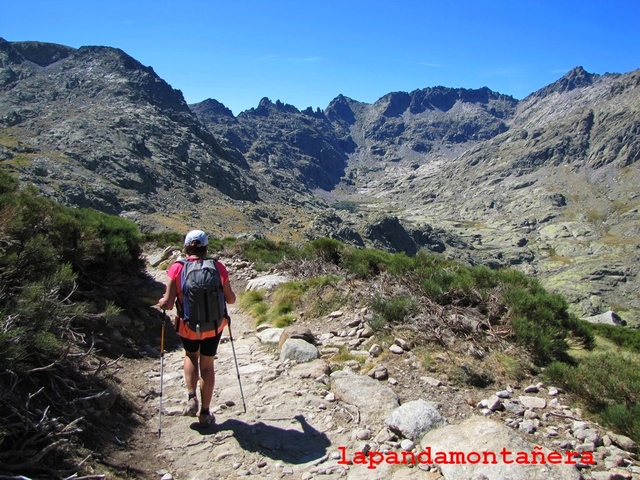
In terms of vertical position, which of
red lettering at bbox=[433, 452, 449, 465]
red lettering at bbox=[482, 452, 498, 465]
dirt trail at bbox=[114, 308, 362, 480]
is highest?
red lettering at bbox=[482, 452, 498, 465]

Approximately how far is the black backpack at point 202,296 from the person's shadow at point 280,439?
4.39ft

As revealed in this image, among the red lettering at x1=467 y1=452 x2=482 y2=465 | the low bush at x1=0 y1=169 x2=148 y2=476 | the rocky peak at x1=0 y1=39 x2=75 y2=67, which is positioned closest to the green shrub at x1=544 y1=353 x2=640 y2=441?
the red lettering at x1=467 y1=452 x2=482 y2=465

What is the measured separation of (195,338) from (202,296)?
591 mm

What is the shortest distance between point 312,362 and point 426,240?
140m

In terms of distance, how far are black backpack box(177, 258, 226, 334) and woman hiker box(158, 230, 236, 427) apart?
0.36ft

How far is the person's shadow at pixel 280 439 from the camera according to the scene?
15.2 feet

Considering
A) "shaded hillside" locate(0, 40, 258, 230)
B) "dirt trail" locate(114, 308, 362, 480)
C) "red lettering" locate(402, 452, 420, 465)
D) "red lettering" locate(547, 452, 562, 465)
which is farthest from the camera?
"shaded hillside" locate(0, 40, 258, 230)

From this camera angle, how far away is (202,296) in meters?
5.05

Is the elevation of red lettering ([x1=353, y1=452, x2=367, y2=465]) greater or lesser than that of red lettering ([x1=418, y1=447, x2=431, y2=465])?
lesser

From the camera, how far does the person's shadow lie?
4.64m

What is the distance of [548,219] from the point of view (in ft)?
612

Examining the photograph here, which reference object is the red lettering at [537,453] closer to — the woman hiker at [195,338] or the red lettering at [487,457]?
the red lettering at [487,457]

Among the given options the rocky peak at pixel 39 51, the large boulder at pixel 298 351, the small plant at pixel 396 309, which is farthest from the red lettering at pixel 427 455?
the rocky peak at pixel 39 51

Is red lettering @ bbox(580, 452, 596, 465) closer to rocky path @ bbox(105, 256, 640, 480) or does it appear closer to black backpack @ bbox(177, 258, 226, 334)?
rocky path @ bbox(105, 256, 640, 480)
